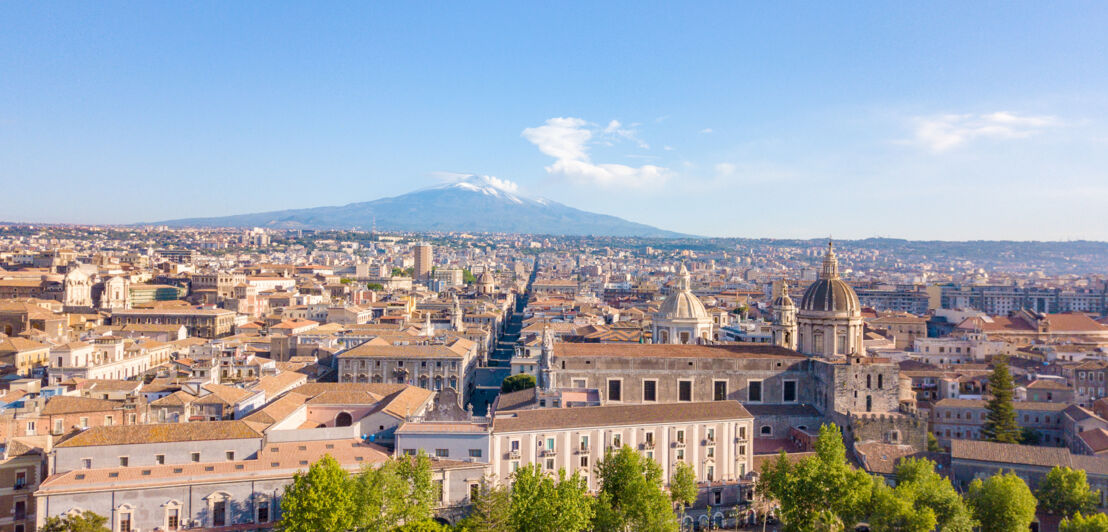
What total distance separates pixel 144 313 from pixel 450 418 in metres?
54.4

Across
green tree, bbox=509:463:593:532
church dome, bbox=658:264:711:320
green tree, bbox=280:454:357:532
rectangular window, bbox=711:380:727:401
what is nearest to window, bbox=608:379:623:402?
rectangular window, bbox=711:380:727:401

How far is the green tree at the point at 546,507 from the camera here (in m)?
26.5

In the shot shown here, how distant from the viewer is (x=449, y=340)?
2559 inches

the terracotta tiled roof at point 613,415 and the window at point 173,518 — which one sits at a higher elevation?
the terracotta tiled roof at point 613,415

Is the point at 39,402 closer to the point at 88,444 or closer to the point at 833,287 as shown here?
the point at 88,444

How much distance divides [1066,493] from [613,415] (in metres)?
18.8

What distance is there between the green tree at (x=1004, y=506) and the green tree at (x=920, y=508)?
58 centimetres

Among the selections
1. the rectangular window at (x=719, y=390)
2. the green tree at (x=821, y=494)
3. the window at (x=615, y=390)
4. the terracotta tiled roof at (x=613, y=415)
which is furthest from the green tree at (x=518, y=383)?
the green tree at (x=821, y=494)

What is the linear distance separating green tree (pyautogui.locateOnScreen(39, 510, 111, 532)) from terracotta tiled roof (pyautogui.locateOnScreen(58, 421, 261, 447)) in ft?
10.8

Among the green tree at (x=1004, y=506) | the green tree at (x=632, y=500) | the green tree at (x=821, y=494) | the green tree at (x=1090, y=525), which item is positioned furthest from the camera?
the green tree at (x=821, y=494)

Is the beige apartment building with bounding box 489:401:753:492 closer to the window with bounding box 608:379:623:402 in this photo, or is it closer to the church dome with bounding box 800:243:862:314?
the window with bounding box 608:379:623:402

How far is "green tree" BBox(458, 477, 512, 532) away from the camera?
90.2ft

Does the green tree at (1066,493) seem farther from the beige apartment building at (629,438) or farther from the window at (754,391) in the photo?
the window at (754,391)

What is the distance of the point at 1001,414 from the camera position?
147 feet
